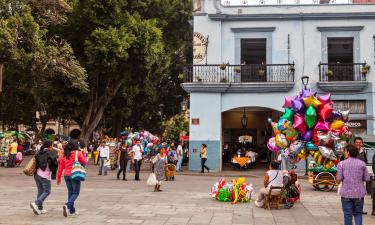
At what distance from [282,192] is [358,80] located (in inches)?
519

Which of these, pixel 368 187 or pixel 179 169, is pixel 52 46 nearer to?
pixel 179 169

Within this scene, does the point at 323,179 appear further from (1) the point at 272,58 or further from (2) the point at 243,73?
(1) the point at 272,58

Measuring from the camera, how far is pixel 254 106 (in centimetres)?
2406

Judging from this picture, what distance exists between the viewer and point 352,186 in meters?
8.24

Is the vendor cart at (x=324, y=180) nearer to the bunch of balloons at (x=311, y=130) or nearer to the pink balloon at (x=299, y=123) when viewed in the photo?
the bunch of balloons at (x=311, y=130)

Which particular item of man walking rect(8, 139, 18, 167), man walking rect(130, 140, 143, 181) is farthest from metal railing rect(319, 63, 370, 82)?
man walking rect(8, 139, 18, 167)

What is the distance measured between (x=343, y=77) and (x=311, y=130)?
11330 millimetres

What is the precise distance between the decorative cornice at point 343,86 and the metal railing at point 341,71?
399 millimetres

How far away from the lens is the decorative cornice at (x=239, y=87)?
77.1ft

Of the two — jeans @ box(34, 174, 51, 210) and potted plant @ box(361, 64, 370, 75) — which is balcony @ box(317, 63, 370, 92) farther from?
jeans @ box(34, 174, 51, 210)

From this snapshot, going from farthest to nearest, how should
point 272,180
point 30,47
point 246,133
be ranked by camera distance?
1. point 246,133
2. point 30,47
3. point 272,180

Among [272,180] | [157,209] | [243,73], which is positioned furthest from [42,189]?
[243,73]

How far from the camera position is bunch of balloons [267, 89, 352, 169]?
515 inches

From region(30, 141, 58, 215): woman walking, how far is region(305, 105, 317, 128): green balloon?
6726 millimetres
